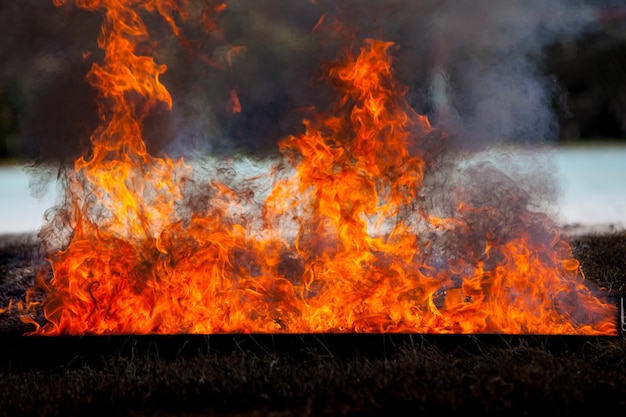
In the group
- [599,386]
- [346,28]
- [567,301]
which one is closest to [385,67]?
[346,28]

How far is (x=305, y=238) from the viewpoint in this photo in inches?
247

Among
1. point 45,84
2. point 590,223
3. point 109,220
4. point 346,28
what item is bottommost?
point 590,223

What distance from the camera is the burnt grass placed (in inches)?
165

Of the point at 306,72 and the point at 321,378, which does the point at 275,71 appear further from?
the point at 321,378

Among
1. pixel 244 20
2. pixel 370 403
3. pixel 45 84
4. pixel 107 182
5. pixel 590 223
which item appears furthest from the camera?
pixel 590 223

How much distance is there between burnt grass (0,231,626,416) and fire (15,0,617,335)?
15.5 inches

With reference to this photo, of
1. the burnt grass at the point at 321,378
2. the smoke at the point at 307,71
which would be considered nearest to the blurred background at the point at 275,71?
the smoke at the point at 307,71

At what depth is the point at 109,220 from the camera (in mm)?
6500

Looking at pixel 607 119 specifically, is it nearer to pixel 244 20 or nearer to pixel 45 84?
pixel 244 20

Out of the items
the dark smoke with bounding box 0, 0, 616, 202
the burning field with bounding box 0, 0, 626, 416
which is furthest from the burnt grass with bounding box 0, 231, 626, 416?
the dark smoke with bounding box 0, 0, 616, 202

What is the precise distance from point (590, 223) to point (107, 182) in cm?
667

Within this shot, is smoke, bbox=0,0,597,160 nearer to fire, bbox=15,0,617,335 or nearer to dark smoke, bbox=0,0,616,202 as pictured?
dark smoke, bbox=0,0,616,202

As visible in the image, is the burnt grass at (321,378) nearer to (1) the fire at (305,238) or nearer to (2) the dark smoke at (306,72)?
(1) the fire at (305,238)

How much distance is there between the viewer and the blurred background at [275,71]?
269 inches
